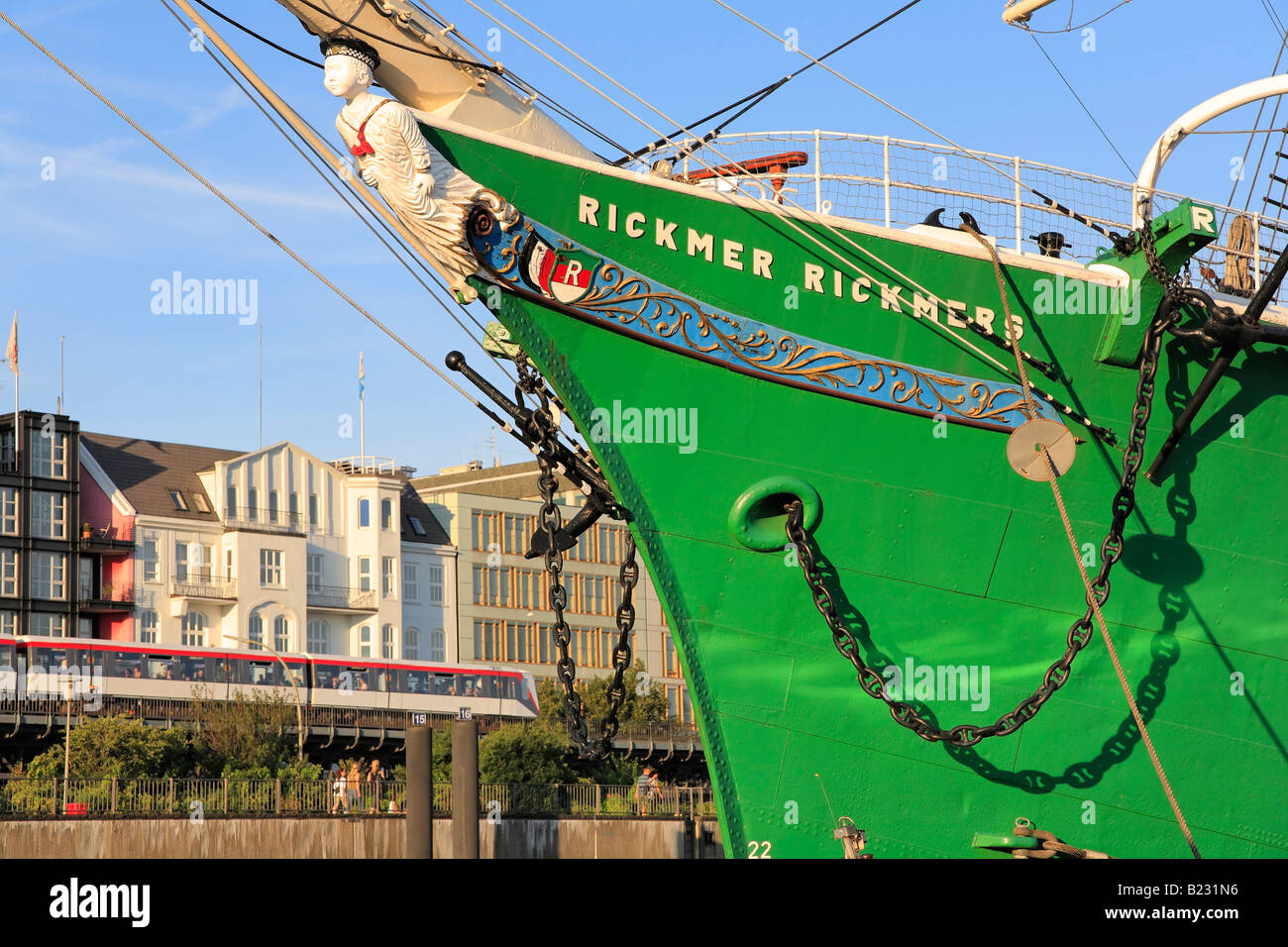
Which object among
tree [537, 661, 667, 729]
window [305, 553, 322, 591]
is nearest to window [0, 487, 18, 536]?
window [305, 553, 322, 591]

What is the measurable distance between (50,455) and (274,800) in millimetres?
31684

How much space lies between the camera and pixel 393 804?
34625 mm

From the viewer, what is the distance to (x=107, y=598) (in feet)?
193

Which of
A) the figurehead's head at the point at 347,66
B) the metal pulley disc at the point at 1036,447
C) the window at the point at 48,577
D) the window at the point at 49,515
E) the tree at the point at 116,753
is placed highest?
the window at the point at 49,515

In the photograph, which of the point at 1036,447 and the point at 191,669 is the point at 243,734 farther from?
the point at 1036,447

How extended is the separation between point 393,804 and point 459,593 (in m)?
34.9

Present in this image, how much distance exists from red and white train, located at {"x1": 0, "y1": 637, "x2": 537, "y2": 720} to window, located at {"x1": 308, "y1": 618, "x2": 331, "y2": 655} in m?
7.46

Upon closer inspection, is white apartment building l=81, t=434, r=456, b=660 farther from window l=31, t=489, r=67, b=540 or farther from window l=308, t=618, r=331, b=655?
window l=31, t=489, r=67, b=540

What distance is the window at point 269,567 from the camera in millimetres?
62562

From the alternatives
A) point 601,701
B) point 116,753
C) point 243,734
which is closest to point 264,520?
point 601,701

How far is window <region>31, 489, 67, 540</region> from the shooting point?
57531mm

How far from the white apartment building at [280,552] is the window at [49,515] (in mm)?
2230

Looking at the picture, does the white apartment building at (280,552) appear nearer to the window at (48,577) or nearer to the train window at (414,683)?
the window at (48,577)

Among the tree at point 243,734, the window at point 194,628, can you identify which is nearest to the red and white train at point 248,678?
the tree at point 243,734
